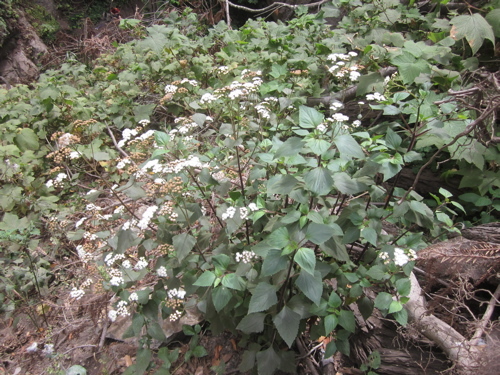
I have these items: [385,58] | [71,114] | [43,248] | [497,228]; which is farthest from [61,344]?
[385,58]

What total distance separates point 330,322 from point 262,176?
0.93m

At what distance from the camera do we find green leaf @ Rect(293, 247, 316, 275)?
1327mm

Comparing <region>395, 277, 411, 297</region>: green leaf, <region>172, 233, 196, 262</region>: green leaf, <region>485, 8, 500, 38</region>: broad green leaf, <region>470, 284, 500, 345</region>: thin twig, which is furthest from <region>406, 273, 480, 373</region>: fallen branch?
<region>485, 8, 500, 38</region>: broad green leaf

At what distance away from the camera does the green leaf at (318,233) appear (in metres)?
1.34

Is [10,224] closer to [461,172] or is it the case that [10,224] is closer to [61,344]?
[61,344]

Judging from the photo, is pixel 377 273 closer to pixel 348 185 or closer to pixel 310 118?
pixel 348 185

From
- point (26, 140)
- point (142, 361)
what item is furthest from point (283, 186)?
point (26, 140)

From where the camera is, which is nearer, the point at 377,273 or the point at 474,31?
the point at 377,273

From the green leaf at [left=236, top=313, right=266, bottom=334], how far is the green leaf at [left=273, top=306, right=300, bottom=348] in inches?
6.1

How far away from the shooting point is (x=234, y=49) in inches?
176

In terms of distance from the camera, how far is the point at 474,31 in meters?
2.71

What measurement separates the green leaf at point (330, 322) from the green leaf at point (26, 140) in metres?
4.34

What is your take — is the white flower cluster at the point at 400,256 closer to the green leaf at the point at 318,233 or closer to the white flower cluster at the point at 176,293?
the green leaf at the point at 318,233

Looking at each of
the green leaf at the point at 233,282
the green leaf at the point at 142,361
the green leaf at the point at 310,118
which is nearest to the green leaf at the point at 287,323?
the green leaf at the point at 233,282
